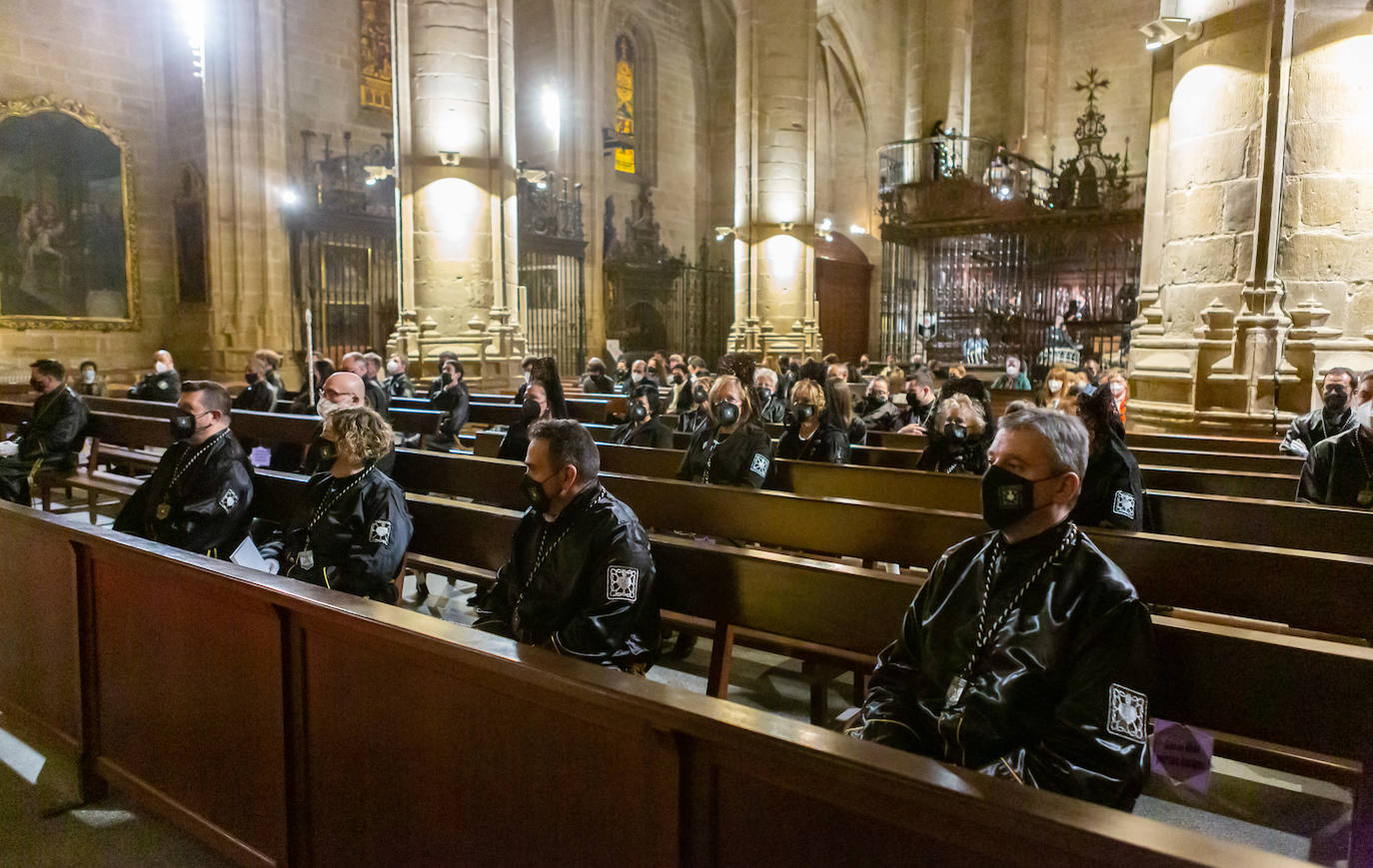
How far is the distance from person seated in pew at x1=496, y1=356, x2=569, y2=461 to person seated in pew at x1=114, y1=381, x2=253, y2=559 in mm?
2164

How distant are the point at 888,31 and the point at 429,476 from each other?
25.4 metres

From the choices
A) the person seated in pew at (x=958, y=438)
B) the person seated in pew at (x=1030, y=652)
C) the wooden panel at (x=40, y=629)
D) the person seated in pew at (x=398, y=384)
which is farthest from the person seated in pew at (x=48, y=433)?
the person seated in pew at (x=1030, y=652)

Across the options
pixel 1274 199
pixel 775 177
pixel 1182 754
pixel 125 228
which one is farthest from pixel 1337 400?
pixel 125 228

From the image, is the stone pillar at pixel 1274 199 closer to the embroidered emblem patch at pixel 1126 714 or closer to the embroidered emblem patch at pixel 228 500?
the embroidered emblem patch at pixel 1126 714

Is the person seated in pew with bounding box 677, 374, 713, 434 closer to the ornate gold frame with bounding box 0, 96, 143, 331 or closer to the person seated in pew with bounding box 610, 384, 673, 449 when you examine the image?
the person seated in pew with bounding box 610, 384, 673, 449

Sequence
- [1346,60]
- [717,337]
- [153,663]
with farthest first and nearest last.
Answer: [717,337], [1346,60], [153,663]

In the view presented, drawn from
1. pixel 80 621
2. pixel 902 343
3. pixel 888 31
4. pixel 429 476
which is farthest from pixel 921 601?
pixel 888 31

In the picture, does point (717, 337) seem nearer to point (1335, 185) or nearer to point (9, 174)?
point (9, 174)

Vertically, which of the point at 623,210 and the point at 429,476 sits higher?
the point at 623,210

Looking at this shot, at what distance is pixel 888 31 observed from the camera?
26.6 meters

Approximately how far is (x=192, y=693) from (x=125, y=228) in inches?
681

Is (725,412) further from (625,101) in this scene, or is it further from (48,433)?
(625,101)

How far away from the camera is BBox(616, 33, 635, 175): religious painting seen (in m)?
23.8

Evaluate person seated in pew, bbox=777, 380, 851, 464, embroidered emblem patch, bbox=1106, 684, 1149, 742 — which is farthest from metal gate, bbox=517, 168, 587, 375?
embroidered emblem patch, bbox=1106, 684, 1149, 742
